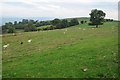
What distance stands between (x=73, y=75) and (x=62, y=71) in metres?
1.52

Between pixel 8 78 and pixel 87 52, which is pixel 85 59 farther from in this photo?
pixel 8 78

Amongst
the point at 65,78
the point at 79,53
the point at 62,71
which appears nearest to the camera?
the point at 65,78

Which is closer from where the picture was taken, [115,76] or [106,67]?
[115,76]

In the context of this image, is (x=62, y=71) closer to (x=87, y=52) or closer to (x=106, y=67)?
(x=106, y=67)

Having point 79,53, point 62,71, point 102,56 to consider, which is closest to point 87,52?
point 79,53

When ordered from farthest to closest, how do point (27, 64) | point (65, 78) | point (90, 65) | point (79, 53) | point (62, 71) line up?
point (79, 53), point (27, 64), point (90, 65), point (62, 71), point (65, 78)

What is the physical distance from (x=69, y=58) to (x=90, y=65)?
13.6ft

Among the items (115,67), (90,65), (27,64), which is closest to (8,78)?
(27,64)

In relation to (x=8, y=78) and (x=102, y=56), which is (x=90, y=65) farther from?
(x=8, y=78)

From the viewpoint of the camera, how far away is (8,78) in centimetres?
2162

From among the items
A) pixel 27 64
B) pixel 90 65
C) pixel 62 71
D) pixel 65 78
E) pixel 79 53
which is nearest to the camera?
pixel 65 78

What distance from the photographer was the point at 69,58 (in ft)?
91.5

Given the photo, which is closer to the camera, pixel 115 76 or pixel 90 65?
pixel 115 76

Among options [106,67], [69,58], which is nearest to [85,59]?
[69,58]
